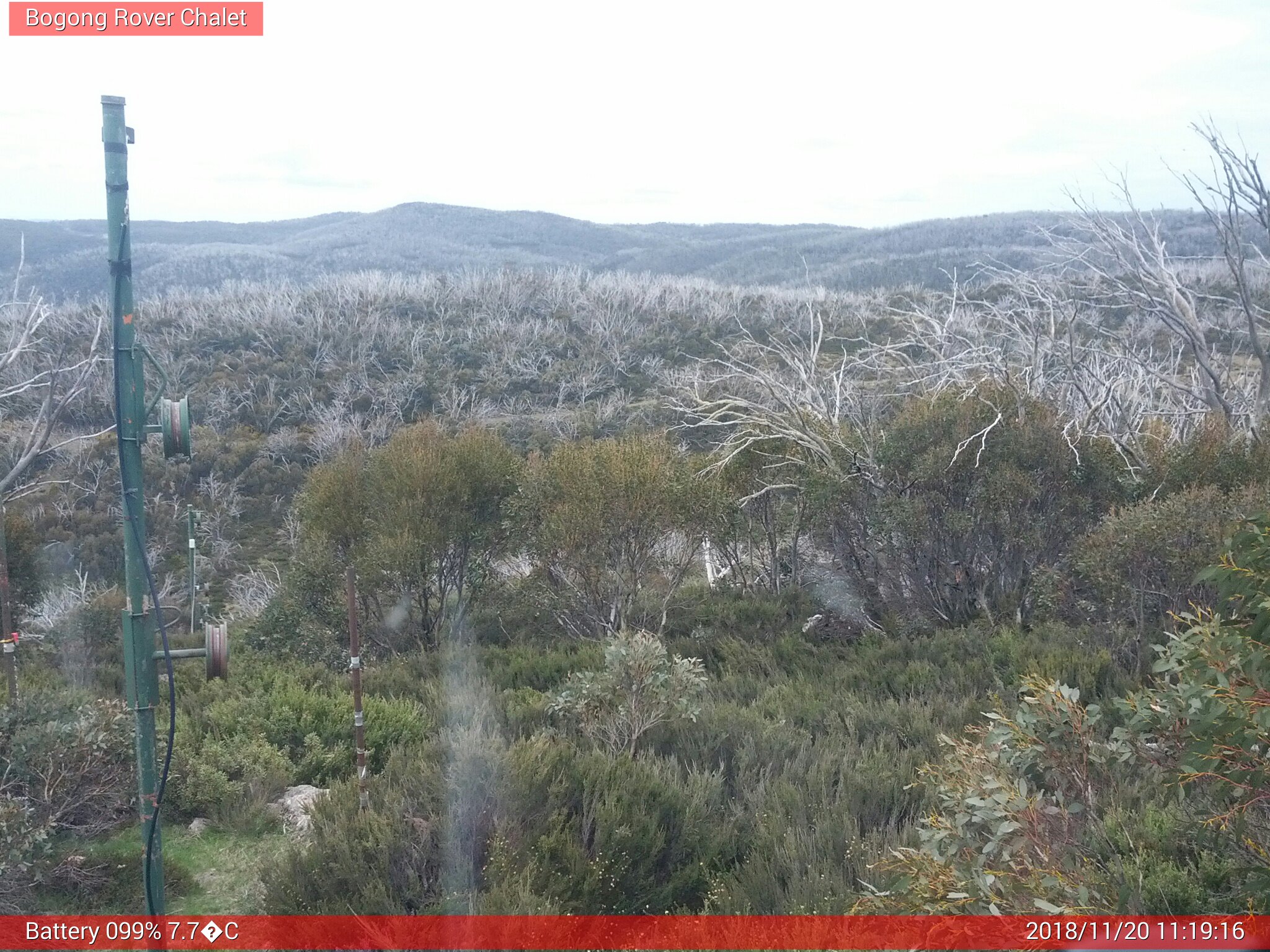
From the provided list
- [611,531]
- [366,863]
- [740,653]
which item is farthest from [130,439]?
[611,531]

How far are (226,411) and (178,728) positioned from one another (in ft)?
75.8

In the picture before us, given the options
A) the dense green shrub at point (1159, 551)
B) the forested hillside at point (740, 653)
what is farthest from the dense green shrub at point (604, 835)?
the dense green shrub at point (1159, 551)

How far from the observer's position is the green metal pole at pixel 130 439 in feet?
11.0

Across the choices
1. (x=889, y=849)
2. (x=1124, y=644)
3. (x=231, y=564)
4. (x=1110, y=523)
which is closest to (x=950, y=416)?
(x=1110, y=523)

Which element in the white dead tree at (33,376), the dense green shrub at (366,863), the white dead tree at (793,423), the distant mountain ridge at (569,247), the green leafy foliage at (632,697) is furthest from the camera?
the distant mountain ridge at (569,247)

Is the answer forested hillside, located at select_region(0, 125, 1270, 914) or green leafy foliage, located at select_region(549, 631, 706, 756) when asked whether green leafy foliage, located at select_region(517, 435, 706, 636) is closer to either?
forested hillside, located at select_region(0, 125, 1270, 914)

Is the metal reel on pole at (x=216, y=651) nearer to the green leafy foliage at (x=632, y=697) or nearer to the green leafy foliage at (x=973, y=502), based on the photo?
the green leafy foliage at (x=632, y=697)

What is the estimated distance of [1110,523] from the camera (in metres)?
8.34

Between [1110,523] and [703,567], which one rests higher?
[1110,523]

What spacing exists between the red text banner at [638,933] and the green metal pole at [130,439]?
64 centimetres

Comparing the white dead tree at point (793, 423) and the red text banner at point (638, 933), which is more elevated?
the white dead tree at point (793, 423)

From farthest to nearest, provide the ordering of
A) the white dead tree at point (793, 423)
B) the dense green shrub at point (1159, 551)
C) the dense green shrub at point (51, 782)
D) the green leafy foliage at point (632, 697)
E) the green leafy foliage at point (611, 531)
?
the green leafy foliage at point (611, 531) < the white dead tree at point (793, 423) < the dense green shrub at point (1159, 551) < the green leafy foliage at point (632, 697) < the dense green shrub at point (51, 782)

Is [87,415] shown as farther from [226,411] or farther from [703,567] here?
[703,567]

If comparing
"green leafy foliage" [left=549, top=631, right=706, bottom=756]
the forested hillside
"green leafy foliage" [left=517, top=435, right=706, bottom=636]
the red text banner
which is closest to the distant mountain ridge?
the forested hillside
